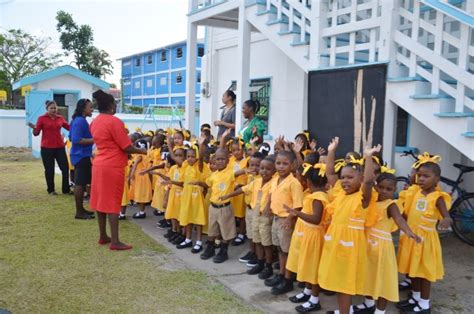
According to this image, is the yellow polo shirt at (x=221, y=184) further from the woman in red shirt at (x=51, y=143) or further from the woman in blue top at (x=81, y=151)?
the woman in red shirt at (x=51, y=143)

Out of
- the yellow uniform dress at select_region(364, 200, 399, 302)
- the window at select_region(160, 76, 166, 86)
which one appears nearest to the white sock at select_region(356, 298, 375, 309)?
the yellow uniform dress at select_region(364, 200, 399, 302)

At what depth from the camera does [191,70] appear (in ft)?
31.7

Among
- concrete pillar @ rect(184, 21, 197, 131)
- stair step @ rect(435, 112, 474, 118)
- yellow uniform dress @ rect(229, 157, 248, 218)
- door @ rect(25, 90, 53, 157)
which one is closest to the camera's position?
stair step @ rect(435, 112, 474, 118)

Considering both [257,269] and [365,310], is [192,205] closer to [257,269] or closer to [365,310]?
[257,269]

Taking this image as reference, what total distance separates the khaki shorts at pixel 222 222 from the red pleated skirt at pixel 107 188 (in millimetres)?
1172

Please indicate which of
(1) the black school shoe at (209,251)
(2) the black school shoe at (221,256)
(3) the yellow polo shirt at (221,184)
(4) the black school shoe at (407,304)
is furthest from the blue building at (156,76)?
(4) the black school shoe at (407,304)

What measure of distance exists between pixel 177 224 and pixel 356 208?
312cm

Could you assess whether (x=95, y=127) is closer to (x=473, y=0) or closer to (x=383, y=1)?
(x=383, y=1)

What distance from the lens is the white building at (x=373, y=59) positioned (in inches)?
184

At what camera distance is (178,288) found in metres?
4.27

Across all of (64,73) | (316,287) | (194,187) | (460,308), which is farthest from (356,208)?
(64,73)

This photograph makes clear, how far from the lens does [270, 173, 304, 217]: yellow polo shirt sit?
163 inches

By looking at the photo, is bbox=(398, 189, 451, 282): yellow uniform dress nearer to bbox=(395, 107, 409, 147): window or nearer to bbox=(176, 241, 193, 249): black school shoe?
bbox=(176, 241, 193, 249): black school shoe

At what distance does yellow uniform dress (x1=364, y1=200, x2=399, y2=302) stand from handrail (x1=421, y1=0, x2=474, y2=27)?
2.04 metres
